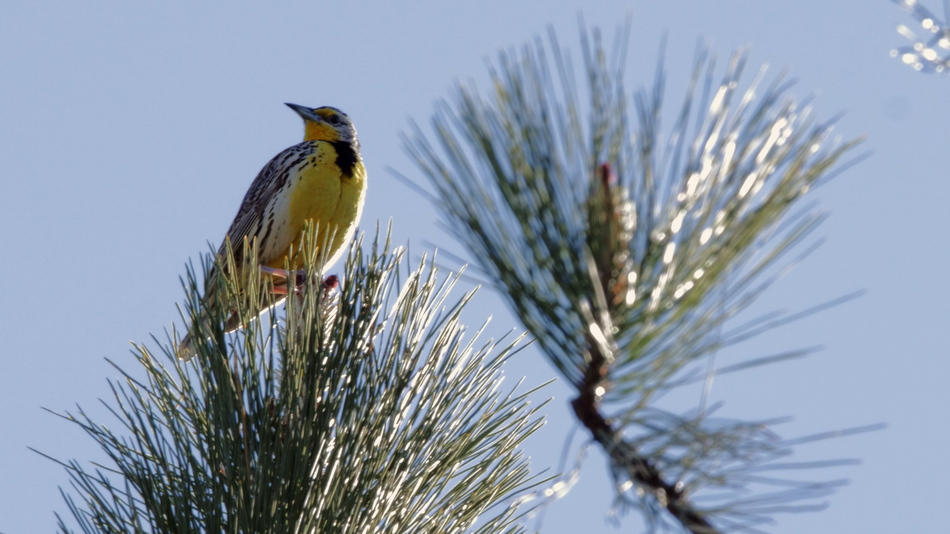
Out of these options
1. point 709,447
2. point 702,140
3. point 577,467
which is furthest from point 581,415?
point 702,140

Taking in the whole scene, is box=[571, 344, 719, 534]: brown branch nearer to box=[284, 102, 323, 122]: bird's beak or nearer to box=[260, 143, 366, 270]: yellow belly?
box=[260, 143, 366, 270]: yellow belly

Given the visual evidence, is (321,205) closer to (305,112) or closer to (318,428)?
(305,112)

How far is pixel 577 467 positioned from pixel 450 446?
1.35 m

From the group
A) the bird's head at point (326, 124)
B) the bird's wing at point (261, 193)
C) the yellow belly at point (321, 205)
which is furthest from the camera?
the bird's head at point (326, 124)

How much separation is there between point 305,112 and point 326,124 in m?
0.23

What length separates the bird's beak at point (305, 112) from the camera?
824cm

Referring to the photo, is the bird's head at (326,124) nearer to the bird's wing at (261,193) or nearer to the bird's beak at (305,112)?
the bird's beak at (305,112)

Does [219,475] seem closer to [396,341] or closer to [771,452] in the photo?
[396,341]

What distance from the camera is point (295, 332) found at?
9.81ft

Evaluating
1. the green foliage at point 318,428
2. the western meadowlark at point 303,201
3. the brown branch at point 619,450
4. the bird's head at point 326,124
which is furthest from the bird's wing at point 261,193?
the brown branch at point 619,450

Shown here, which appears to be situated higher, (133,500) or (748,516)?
(133,500)

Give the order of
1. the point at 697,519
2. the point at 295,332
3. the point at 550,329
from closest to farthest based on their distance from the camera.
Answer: the point at 697,519 < the point at 550,329 < the point at 295,332

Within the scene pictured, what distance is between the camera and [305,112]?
8.28 meters

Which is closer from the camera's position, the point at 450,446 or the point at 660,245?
the point at 660,245
